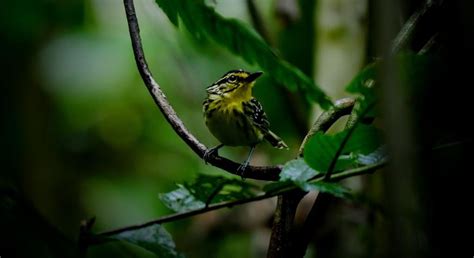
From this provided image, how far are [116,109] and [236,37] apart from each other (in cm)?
315

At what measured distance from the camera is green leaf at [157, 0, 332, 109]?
121cm

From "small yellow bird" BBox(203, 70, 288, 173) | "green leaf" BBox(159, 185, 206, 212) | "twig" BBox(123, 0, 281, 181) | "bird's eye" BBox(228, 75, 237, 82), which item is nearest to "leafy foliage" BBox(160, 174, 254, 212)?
"green leaf" BBox(159, 185, 206, 212)

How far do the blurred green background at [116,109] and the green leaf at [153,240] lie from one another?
186 cm

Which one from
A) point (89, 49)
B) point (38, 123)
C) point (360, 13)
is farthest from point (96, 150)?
point (360, 13)

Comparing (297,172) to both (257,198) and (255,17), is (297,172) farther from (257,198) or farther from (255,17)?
(255,17)

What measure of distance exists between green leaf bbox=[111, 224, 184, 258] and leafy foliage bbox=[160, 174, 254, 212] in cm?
5

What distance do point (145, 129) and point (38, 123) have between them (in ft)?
2.15

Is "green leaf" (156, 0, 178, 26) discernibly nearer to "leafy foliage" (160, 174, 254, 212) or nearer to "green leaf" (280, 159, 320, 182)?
"leafy foliage" (160, 174, 254, 212)

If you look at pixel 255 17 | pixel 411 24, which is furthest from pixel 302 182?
pixel 255 17

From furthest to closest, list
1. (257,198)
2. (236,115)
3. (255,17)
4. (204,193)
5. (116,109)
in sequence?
1. (116,109)
2. (255,17)
3. (236,115)
4. (204,193)
5. (257,198)

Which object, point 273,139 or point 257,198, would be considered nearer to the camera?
point 257,198

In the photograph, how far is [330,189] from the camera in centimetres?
84

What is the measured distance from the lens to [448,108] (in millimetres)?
738

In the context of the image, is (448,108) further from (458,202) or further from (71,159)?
(71,159)
